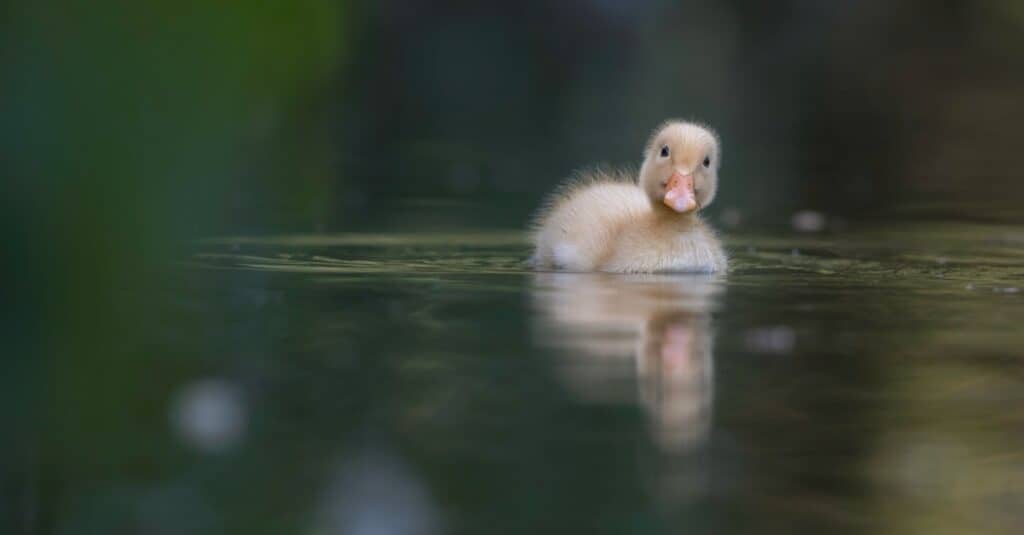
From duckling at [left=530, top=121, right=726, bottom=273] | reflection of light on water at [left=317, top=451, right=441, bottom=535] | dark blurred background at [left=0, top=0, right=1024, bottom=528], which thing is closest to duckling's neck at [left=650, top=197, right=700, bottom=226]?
duckling at [left=530, top=121, right=726, bottom=273]

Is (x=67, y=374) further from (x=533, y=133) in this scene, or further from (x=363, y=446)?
(x=533, y=133)

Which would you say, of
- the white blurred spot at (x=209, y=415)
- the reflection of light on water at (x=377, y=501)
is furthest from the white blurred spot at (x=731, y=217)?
the reflection of light on water at (x=377, y=501)

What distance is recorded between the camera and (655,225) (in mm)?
9914

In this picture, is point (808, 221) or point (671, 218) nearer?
point (671, 218)

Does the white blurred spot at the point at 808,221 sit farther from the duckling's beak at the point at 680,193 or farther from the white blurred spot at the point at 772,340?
the white blurred spot at the point at 772,340

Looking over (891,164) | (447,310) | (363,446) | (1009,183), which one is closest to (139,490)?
(363,446)

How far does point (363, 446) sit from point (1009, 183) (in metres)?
11.8

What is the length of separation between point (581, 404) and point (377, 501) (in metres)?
1.21

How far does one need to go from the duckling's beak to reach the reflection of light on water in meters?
4.62

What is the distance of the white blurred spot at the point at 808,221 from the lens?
40.7ft

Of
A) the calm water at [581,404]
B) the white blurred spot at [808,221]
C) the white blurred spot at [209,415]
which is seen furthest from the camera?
the white blurred spot at [808,221]

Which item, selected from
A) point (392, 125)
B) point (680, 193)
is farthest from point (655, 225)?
point (392, 125)

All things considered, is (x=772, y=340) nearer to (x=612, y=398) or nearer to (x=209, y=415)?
(x=612, y=398)

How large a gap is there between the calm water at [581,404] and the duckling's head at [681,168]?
484mm
